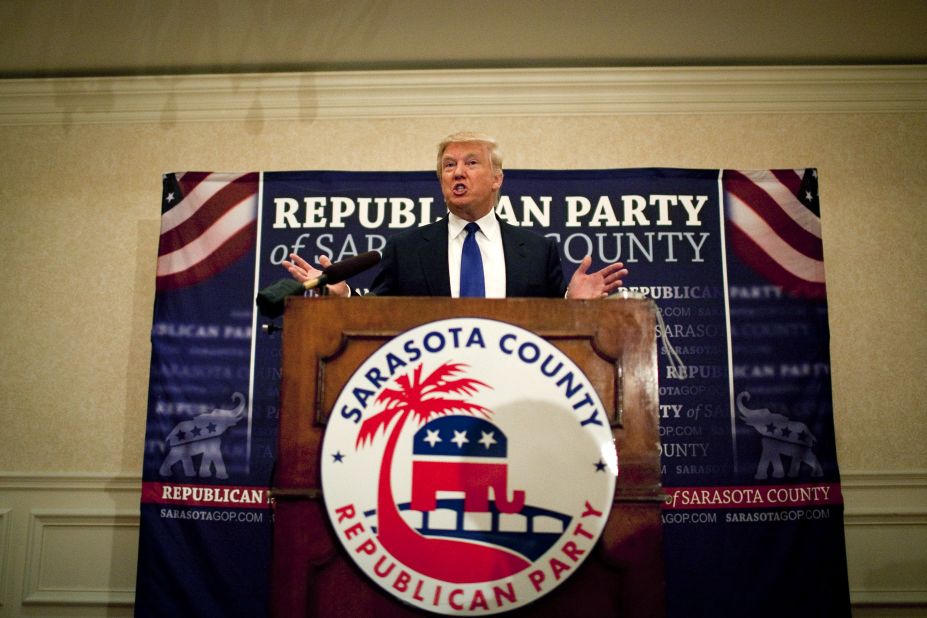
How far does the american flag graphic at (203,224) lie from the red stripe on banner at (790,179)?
2.45 meters

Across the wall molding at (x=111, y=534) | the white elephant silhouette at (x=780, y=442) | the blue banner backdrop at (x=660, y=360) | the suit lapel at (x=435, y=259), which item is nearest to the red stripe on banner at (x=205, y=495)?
the blue banner backdrop at (x=660, y=360)

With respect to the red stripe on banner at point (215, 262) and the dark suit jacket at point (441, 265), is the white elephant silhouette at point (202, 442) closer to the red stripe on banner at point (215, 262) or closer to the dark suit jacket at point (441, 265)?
the red stripe on banner at point (215, 262)

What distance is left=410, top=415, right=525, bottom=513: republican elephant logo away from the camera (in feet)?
3.89

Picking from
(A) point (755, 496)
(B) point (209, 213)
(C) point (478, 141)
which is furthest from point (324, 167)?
(A) point (755, 496)

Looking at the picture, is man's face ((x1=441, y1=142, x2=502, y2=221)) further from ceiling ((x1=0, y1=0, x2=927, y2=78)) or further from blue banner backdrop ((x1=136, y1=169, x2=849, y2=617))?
ceiling ((x1=0, y1=0, x2=927, y2=78))

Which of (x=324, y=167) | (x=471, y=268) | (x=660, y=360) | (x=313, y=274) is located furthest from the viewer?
(x=324, y=167)

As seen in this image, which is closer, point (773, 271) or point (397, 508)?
point (397, 508)

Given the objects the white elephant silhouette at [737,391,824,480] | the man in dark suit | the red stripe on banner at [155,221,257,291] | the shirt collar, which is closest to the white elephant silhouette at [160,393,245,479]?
the red stripe on banner at [155,221,257,291]

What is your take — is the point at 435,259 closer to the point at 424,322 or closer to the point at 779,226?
the point at 424,322

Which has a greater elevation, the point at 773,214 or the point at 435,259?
the point at 773,214

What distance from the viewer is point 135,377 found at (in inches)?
130

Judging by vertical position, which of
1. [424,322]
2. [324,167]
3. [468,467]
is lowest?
[468,467]

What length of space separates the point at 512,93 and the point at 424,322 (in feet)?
8.22

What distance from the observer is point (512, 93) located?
3.49m
